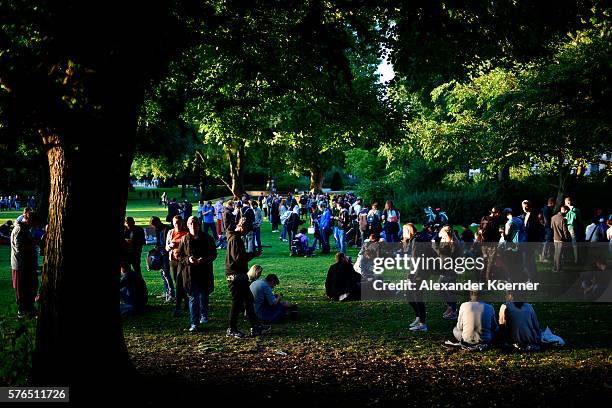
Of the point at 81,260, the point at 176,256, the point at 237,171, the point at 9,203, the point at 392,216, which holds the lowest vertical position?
the point at 176,256

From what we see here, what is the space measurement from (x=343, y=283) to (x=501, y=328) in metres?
4.02

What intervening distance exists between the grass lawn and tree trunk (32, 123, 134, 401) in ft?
1.37

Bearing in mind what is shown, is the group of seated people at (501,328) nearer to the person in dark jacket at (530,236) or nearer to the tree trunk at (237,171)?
the person in dark jacket at (530,236)

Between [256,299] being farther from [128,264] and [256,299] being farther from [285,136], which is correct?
[285,136]

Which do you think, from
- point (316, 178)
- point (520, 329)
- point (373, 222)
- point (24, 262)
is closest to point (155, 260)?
point (24, 262)

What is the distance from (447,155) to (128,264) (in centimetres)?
1549

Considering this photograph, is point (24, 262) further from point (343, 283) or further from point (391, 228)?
point (391, 228)

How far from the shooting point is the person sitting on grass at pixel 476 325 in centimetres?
777

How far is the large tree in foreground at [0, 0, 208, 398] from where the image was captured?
5125 mm

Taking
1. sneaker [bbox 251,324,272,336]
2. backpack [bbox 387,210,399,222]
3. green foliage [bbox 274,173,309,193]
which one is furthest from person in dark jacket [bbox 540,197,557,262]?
green foliage [bbox 274,173,309,193]

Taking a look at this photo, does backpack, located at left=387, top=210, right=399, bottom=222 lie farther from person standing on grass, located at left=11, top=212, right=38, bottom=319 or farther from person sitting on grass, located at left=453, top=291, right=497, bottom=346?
person standing on grass, located at left=11, top=212, right=38, bottom=319

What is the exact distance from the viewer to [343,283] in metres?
11.4

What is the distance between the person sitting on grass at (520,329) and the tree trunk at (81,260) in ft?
17.6

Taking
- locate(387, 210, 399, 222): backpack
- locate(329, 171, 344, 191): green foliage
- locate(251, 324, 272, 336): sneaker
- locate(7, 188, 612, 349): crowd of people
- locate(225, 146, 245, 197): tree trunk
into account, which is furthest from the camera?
locate(329, 171, 344, 191): green foliage
